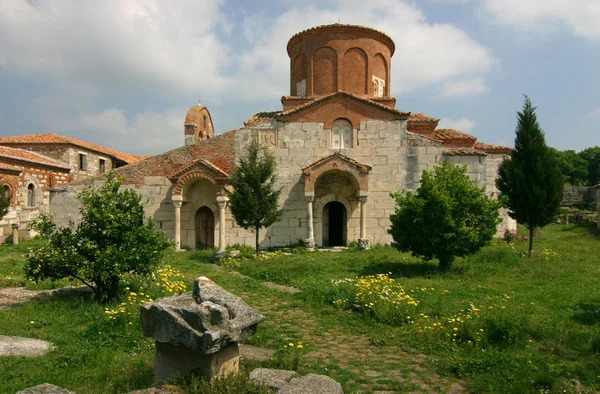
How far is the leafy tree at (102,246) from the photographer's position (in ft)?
24.1

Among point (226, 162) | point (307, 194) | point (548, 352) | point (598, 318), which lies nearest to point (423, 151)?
point (307, 194)

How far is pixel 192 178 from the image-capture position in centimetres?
1559

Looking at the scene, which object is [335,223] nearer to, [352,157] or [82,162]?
[352,157]

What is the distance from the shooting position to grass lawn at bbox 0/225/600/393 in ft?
15.4

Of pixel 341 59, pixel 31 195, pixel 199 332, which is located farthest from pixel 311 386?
pixel 31 195

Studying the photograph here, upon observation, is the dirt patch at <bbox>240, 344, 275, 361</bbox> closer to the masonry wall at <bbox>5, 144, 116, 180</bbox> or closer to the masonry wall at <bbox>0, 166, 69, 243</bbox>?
the masonry wall at <bbox>0, 166, 69, 243</bbox>

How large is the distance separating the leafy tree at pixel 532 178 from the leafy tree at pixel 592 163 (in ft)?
148

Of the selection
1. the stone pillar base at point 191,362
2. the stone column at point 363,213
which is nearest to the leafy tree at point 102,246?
the stone pillar base at point 191,362

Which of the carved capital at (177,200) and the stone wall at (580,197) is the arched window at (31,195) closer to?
the carved capital at (177,200)

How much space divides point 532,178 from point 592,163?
4776 centimetres

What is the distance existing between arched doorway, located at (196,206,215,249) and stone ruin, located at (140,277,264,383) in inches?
496

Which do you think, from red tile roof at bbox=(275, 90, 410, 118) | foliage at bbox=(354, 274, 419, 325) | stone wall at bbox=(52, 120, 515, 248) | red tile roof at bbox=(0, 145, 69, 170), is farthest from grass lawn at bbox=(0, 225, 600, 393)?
red tile roof at bbox=(0, 145, 69, 170)

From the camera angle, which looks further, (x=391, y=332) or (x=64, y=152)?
(x=64, y=152)

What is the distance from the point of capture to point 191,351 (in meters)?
4.21
